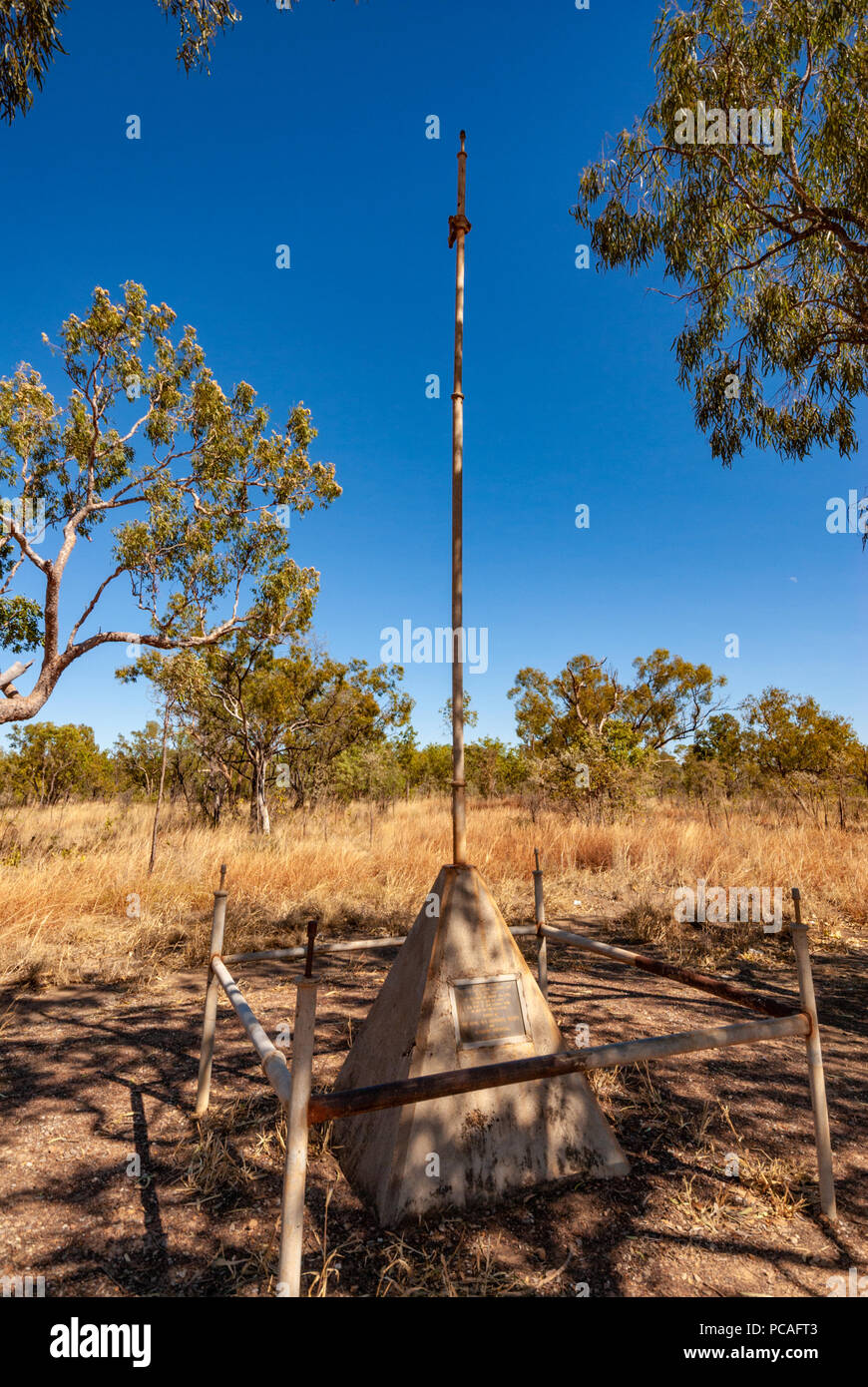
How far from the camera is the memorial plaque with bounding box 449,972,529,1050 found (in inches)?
106

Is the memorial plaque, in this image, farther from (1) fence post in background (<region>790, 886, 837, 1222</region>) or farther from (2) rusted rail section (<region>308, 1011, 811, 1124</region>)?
(1) fence post in background (<region>790, 886, 837, 1222</region>)

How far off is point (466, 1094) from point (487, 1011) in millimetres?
336

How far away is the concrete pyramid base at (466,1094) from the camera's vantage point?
2.52 metres

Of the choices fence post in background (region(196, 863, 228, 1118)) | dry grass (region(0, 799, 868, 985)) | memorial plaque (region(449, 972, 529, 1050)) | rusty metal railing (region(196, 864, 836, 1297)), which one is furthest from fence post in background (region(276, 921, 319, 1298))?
dry grass (region(0, 799, 868, 985))

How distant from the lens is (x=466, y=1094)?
2.68 metres

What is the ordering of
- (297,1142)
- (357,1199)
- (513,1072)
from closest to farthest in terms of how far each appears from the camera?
(297,1142), (513,1072), (357,1199)

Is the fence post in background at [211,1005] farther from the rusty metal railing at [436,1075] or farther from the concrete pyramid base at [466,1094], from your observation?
the concrete pyramid base at [466,1094]

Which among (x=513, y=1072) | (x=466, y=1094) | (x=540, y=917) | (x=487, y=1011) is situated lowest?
(x=466, y=1094)

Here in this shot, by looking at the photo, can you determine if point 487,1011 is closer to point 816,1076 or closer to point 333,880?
point 816,1076

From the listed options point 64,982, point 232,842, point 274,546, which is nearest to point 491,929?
point 64,982

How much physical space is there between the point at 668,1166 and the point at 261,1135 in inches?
75.8

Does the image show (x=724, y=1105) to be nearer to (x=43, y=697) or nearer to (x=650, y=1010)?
(x=650, y=1010)

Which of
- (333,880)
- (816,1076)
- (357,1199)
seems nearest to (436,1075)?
(357,1199)

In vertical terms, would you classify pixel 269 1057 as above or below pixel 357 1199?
above
